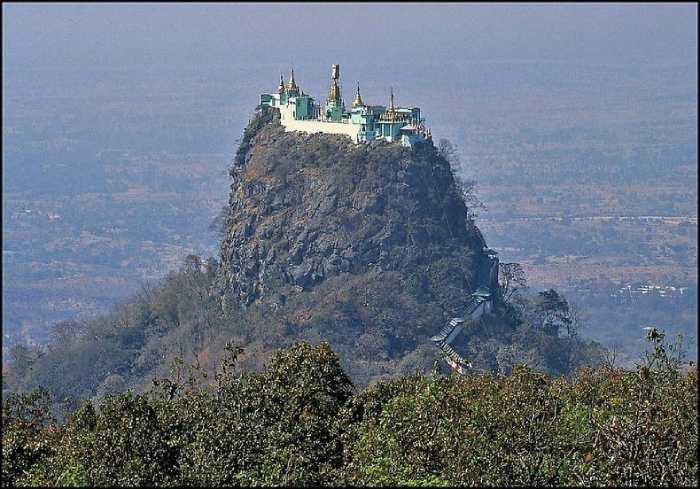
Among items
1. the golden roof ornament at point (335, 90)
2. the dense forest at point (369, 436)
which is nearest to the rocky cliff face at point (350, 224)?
the golden roof ornament at point (335, 90)

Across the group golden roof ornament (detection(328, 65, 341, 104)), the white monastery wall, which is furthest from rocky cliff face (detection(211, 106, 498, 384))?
golden roof ornament (detection(328, 65, 341, 104))

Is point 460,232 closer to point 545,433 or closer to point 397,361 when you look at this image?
point 397,361

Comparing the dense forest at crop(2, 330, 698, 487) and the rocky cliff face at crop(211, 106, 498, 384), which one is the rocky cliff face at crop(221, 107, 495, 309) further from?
the dense forest at crop(2, 330, 698, 487)

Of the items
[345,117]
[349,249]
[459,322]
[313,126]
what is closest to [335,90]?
[345,117]

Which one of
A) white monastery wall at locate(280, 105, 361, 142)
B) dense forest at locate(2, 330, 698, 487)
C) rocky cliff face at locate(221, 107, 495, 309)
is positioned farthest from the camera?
white monastery wall at locate(280, 105, 361, 142)

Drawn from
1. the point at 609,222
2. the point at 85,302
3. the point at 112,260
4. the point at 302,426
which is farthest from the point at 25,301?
the point at 302,426

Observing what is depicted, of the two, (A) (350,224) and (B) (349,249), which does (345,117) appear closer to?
(A) (350,224)
